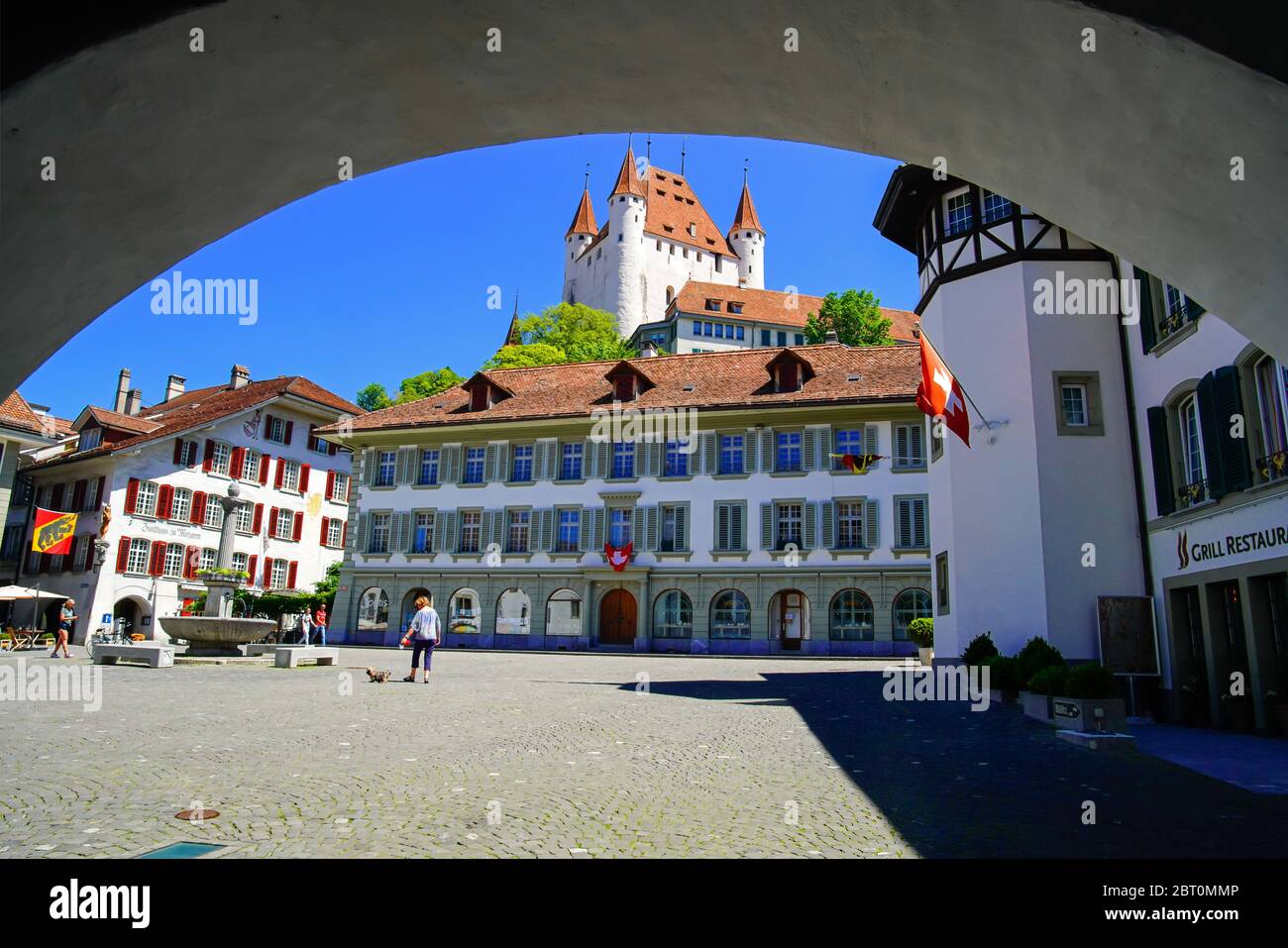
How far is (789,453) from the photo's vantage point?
34969 millimetres

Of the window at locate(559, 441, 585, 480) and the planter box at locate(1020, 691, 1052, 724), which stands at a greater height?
the window at locate(559, 441, 585, 480)

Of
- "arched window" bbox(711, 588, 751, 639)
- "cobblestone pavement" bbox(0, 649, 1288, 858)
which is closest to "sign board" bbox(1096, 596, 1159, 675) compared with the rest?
"cobblestone pavement" bbox(0, 649, 1288, 858)

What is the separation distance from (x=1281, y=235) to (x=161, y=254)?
3.18 m

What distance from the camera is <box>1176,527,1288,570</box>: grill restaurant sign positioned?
11.6m

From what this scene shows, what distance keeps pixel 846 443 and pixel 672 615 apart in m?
9.56

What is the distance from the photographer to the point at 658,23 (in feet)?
8.03

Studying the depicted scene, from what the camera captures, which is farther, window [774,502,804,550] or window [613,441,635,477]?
window [613,441,635,477]

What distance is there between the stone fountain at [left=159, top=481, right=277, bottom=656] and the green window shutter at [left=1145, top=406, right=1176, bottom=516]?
20604mm

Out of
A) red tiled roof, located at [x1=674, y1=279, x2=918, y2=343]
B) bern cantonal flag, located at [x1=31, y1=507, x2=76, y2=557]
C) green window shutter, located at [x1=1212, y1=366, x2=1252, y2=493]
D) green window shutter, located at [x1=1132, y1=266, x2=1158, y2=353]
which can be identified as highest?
red tiled roof, located at [x1=674, y1=279, x2=918, y2=343]

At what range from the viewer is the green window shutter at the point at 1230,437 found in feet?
39.8

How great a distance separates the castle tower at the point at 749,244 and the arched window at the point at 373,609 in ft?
286

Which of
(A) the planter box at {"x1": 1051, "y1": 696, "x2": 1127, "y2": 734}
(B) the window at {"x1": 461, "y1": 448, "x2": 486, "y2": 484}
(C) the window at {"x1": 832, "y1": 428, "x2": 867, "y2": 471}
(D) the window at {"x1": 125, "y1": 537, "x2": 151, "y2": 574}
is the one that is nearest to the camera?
(A) the planter box at {"x1": 1051, "y1": 696, "x2": 1127, "y2": 734}

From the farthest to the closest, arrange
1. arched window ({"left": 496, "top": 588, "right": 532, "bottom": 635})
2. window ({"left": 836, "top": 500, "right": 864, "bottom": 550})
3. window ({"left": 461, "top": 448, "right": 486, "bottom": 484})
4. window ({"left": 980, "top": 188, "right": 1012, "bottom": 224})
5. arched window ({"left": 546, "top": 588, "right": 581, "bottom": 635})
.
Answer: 1. window ({"left": 461, "top": 448, "right": 486, "bottom": 484})
2. arched window ({"left": 496, "top": 588, "right": 532, "bottom": 635})
3. arched window ({"left": 546, "top": 588, "right": 581, "bottom": 635})
4. window ({"left": 836, "top": 500, "right": 864, "bottom": 550})
5. window ({"left": 980, "top": 188, "right": 1012, "bottom": 224})

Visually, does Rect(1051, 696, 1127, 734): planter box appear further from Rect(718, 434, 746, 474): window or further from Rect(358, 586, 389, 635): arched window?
Rect(358, 586, 389, 635): arched window
